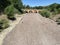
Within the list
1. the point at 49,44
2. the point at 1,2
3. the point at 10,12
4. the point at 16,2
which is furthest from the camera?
the point at 16,2

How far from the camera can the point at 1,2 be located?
55688 millimetres

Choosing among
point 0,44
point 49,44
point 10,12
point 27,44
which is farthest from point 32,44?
point 10,12

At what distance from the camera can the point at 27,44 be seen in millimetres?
14633

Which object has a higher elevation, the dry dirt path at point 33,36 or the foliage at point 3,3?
the foliage at point 3,3

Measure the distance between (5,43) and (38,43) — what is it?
8.28 feet

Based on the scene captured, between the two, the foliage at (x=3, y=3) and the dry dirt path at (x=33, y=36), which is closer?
the dry dirt path at (x=33, y=36)

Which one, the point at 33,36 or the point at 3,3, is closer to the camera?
the point at 33,36

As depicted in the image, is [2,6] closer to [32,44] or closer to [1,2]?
[1,2]

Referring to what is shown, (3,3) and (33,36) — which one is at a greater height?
(3,3)

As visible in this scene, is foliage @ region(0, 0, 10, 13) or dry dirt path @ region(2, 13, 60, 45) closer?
dry dirt path @ region(2, 13, 60, 45)

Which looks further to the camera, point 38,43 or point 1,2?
point 1,2

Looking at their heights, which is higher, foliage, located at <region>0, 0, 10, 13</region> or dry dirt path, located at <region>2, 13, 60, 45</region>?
foliage, located at <region>0, 0, 10, 13</region>

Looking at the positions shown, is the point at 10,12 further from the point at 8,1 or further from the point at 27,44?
the point at 27,44

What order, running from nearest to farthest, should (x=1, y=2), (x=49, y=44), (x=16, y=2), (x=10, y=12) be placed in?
(x=49, y=44)
(x=10, y=12)
(x=1, y=2)
(x=16, y=2)
